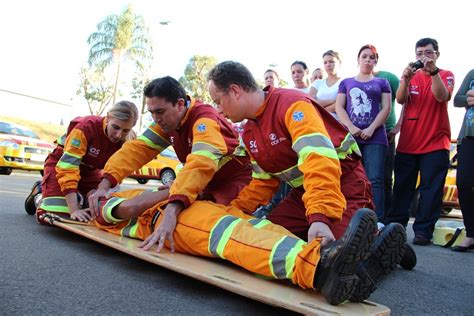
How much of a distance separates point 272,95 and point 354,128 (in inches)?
67.9

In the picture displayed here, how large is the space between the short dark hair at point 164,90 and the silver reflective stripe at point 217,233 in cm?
102

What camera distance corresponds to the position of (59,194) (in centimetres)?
363

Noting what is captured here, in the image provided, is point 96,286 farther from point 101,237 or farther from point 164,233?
point 101,237

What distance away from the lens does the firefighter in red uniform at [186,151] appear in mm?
2424

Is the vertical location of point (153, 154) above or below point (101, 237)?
above

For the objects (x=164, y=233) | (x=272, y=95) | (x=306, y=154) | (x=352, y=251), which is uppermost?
(x=272, y=95)

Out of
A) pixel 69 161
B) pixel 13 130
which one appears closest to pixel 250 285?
pixel 69 161

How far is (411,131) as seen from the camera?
418cm

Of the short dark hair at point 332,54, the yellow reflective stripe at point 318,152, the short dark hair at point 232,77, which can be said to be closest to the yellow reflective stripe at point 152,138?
Answer: the short dark hair at point 232,77

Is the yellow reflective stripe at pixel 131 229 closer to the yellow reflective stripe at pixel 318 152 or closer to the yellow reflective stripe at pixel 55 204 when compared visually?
the yellow reflective stripe at pixel 55 204

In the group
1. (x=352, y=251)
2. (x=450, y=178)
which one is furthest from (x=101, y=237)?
(x=450, y=178)

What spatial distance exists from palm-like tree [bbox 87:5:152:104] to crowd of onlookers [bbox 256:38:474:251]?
25636 millimetres

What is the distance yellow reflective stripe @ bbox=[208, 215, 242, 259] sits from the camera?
6.88 feet

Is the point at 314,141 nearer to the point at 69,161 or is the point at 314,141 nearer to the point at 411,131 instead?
the point at 69,161
